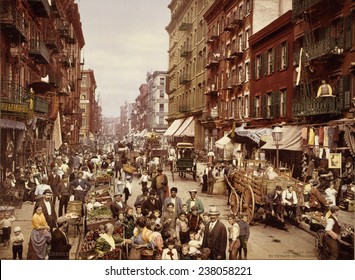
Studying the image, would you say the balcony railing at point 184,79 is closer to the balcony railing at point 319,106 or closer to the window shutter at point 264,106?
the window shutter at point 264,106

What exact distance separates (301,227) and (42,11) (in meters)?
18.2

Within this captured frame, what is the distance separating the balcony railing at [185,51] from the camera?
2085 centimetres

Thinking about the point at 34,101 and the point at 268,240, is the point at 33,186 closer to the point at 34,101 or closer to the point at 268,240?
the point at 34,101

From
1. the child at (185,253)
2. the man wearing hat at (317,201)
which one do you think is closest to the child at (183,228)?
the child at (185,253)

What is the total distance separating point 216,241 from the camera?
9336 mm

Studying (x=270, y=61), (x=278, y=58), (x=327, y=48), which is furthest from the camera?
(x=270, y=61)

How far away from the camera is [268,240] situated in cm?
1215

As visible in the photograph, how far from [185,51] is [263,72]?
21.7ft

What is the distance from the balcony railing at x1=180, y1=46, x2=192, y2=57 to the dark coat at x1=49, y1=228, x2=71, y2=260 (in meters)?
13.5

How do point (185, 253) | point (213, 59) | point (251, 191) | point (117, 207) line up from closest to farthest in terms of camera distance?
point (185, 253)
point (117, 207)
point (251, 191)
point (213, 59)

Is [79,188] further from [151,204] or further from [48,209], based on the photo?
[151,204]

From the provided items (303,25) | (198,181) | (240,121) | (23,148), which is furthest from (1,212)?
(240,121)

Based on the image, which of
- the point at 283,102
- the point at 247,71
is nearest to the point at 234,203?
the point at 283,102

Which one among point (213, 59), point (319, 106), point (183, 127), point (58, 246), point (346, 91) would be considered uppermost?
point (213, 59)
